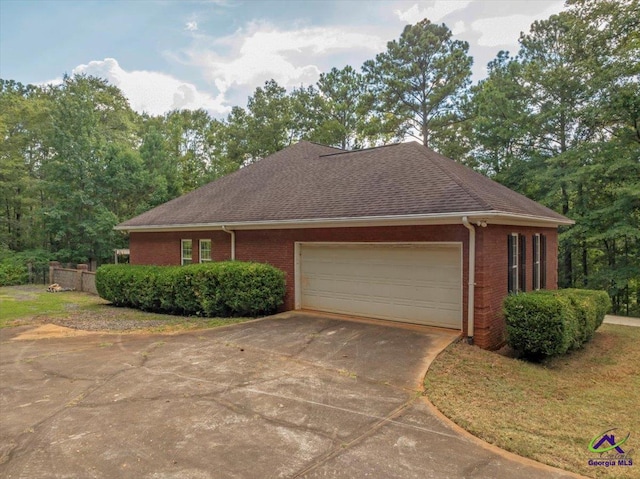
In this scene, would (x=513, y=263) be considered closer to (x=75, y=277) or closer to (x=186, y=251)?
(x=186, y=251)

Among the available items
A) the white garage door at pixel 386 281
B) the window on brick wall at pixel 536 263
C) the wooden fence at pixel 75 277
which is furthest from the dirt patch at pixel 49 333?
the window on brick wall at pixel 536 263

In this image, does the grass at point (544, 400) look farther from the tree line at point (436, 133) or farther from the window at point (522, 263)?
the tree line at point (436, 133)

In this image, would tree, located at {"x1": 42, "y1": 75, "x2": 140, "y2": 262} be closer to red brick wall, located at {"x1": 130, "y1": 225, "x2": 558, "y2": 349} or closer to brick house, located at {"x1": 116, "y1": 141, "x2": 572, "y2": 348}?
red brick wall, located at {"x1": 130, "y1": 225, "x2": 558, "y2": 349}

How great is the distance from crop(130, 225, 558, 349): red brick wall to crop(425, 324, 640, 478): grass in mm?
1097

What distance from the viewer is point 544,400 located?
534 centimetres

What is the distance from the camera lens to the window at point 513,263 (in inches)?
360

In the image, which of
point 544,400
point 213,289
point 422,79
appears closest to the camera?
point 544,400

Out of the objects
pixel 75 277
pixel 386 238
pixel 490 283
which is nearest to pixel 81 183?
pixel 75 277

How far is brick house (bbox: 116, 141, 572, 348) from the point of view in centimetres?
796

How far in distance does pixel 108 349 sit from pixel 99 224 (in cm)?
1663

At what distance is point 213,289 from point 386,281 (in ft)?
15.4

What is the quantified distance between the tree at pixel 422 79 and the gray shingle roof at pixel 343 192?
11.1 metres

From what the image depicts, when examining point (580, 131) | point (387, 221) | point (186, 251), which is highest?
point (580, 131)

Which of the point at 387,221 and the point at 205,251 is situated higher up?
the point at 387,221
